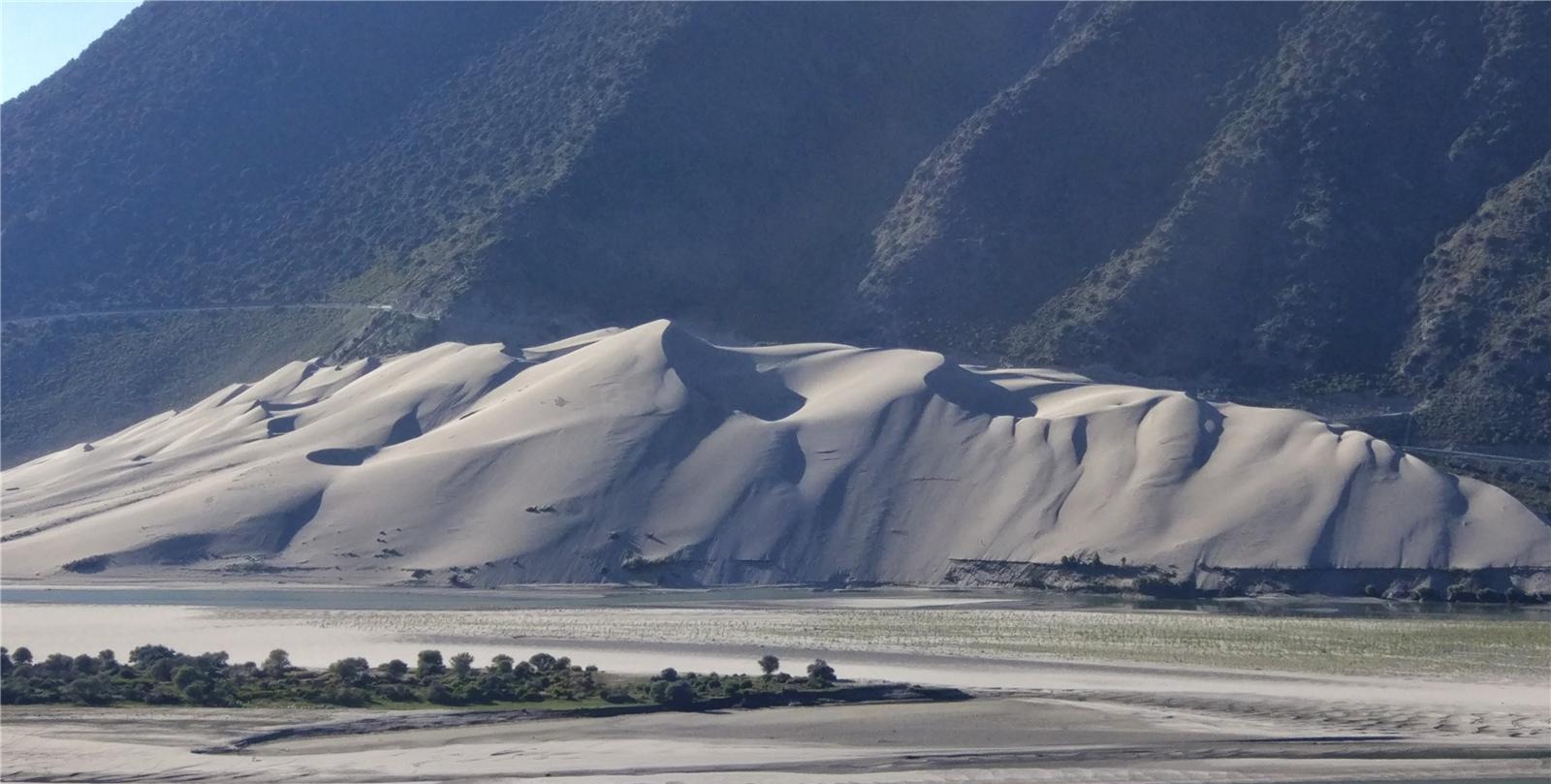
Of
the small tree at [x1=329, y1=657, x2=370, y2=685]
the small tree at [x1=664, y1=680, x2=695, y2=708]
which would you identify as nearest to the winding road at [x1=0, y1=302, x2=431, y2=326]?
the small tree at [x1=329, y1=657, x2=370, y2=685]

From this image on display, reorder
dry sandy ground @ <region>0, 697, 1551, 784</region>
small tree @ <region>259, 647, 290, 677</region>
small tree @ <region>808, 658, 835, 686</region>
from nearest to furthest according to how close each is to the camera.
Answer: dry sandy ground @ <region>0, 697, 1551, 784</region> → small tree @ <region>808, 658, 835, 686</region> → small tree @ <region>259, 647, 290, 677</region>

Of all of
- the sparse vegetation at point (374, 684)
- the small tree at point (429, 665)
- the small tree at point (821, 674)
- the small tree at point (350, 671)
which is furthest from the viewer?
the small tree at point (429, 665)

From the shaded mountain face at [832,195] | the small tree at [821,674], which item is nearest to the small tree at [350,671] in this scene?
the small tree at [821,674]

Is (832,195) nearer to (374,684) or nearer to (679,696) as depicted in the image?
(374,684)

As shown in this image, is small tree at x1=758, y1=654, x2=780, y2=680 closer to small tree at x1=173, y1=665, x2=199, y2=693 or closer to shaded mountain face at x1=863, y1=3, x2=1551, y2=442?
small tree at x1=173, y1=665, x2=199, y2=693

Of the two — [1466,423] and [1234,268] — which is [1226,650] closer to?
[1466,423]

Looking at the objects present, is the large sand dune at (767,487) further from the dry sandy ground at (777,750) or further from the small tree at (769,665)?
the dry sandy ground at (777,750)

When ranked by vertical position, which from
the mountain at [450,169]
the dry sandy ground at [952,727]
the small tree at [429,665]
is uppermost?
the mountain at [450,169]
